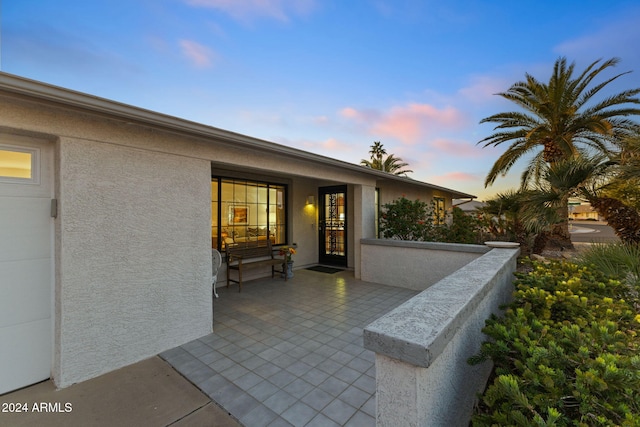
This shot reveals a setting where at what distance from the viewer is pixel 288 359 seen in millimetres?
3125

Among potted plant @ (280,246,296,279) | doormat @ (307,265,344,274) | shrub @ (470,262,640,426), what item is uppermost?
shrub @ (470,262,640,426)

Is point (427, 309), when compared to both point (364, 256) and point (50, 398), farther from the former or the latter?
point (364, 256)

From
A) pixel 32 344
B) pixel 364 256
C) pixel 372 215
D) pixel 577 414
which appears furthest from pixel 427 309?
pixel 372 215

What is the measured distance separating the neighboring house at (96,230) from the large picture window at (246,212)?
8.42ft

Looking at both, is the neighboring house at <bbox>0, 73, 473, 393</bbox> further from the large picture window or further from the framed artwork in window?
the framed artwork in window

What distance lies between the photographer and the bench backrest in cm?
625

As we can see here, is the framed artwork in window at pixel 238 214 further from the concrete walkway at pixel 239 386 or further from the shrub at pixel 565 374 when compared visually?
the shrub at pixel 565 374

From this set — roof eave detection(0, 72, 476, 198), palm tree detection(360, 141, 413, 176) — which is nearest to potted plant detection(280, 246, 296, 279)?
roof eave detection(0, 72, 476, 198)

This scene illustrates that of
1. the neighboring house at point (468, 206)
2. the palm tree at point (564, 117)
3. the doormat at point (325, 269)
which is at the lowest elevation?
the doormat at point (325, 269)

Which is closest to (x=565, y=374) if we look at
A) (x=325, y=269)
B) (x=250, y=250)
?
(x=250, y=250)

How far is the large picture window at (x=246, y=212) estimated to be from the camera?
6.23 meters

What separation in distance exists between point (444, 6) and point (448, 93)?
9.66ft

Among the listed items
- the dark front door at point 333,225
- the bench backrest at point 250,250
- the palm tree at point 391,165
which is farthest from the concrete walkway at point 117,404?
the palm tree at point 391,165

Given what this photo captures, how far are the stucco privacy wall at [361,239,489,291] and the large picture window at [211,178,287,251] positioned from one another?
2594 millimetres
